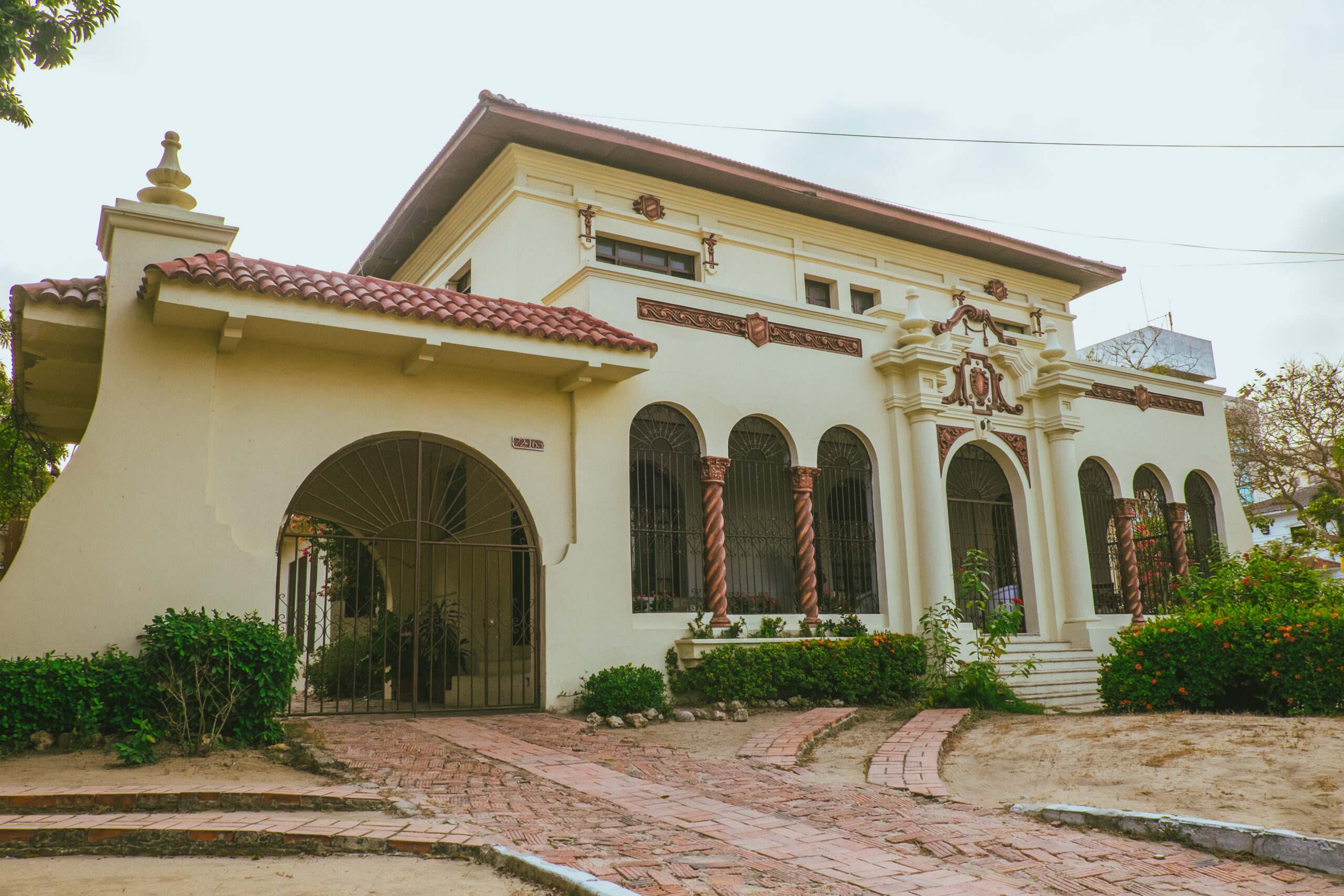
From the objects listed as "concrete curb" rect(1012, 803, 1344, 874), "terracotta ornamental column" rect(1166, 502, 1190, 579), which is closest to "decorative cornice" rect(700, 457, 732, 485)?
"concrete curb" rect(1012, 803, 1344, 874)

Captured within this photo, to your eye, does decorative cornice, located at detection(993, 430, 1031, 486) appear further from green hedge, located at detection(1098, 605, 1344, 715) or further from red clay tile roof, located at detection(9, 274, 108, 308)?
red clay tile roof, located at detection(9, 274, 108, 308)

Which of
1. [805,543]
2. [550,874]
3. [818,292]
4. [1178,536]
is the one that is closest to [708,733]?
[805,543]

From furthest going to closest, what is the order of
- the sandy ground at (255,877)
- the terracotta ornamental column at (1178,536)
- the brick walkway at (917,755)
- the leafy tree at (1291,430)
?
the leafy tree at (1291,430) < the terracotta ornamental column at (1178,536) < the brick walkway at (917,755) < the sandy ground at (255,877)

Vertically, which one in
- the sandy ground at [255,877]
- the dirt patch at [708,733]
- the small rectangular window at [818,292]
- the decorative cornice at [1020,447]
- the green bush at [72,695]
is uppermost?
the small rectangular window at [818,292]

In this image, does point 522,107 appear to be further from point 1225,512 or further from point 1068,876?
point 1225,512

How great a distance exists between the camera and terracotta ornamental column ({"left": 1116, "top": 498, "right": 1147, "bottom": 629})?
1531 cm

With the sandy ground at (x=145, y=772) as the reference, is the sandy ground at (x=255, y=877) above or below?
below

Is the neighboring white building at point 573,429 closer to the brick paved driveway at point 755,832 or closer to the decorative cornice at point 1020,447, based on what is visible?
the decorative cornice at point 1020,447

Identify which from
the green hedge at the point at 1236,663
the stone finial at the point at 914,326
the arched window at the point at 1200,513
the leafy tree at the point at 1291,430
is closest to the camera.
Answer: the green hedge at the point at 1236,663

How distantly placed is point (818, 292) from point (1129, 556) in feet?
22.5

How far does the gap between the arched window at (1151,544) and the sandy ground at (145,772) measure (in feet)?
46.6

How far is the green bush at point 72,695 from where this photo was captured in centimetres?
697

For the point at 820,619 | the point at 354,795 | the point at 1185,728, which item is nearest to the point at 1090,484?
the point at 820,619

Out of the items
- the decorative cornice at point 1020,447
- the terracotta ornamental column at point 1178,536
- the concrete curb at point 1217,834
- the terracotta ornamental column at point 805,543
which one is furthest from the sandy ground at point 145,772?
the terracotta ornamental column at point 1178,536
